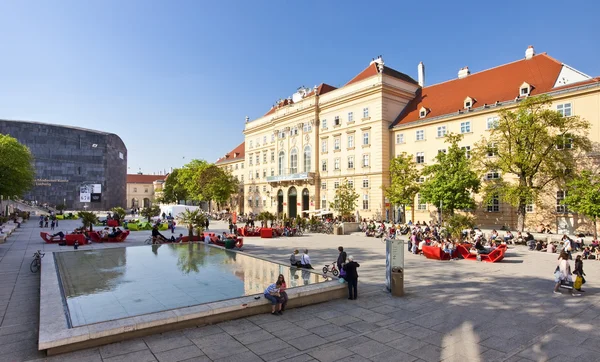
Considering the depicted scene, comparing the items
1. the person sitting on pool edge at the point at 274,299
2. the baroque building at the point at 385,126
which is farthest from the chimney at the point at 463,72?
the person sitting on pool edge at the point at 274,299

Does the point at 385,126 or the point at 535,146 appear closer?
the point at 535,146

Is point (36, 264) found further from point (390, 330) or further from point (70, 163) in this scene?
point (70, 163)

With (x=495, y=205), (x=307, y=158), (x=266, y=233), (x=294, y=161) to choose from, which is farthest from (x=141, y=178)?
(x=495, y=205)

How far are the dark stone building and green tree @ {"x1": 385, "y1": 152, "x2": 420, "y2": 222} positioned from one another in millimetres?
80200

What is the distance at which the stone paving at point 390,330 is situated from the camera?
23.3 feet

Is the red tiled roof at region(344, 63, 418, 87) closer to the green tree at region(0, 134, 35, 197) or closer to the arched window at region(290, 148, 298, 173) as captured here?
the arched window at region(290, 148, 298, 173)

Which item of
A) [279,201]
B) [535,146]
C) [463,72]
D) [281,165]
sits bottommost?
[279,201]

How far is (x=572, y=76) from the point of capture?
3181 centimetres

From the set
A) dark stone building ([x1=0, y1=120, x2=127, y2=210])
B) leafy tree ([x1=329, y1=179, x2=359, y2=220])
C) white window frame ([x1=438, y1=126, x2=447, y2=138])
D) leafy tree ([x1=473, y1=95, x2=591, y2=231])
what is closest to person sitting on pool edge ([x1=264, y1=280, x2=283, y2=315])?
leafy tree ([x1=473, y1=95, x2=591, y2=231])

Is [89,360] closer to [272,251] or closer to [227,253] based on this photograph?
[227,253]

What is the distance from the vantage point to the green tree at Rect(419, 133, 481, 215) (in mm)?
31828

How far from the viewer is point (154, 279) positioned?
12984mm

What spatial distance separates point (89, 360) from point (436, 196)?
30.8 metres

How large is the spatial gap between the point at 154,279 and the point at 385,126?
3703 centimetres
